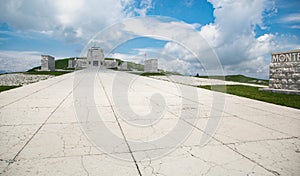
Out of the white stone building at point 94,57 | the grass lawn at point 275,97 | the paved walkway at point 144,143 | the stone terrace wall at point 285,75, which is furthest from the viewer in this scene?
the white stone building at point 94,57

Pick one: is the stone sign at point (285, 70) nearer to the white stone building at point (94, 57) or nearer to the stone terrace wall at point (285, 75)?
the stone terrace wall at point (285, 75)

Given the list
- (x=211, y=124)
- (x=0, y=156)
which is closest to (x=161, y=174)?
(x=0, y=156)

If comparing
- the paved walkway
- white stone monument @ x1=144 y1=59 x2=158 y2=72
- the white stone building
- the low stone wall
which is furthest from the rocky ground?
the white stone building

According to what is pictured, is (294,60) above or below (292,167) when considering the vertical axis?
above

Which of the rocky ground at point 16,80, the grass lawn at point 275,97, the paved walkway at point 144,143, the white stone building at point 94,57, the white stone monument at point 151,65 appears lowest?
the paved walkway at point 144,143

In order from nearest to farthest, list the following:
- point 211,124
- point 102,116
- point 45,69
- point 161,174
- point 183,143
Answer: point 161,174 < point 183,143 < point 211,124 < point 102,116 < point 45,69

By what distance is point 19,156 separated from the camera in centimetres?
257

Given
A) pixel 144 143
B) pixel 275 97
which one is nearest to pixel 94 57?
pixel 275 97

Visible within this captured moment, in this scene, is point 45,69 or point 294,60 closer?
point 294,60

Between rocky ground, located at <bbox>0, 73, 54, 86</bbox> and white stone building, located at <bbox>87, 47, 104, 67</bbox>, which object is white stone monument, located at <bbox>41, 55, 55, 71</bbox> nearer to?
rocky ground, located at <bbox>0, 73, 54, 86</bbox>

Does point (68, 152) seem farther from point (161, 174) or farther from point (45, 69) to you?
point (45, 69)

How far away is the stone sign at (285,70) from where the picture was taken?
993 centimetres

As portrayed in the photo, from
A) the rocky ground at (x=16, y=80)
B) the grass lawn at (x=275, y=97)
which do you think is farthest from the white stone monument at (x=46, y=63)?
the grass lawn at (x=275, y=97)

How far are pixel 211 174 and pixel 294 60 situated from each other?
10.3 meters
